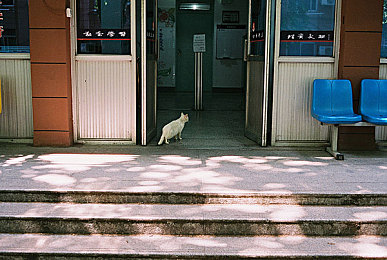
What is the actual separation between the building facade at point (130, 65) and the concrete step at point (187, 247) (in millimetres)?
2764

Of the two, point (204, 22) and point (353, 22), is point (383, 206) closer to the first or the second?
point (353, 22)

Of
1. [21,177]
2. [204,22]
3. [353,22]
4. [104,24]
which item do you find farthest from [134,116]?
[204,22]

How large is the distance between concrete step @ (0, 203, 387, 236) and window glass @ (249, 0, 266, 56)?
121 inches

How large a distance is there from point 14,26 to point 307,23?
4089mm

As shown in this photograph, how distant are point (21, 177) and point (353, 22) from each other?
4.65m

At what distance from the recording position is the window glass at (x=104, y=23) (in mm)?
6711

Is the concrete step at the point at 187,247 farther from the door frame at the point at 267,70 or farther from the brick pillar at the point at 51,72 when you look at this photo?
the door frame at the point at 267,70

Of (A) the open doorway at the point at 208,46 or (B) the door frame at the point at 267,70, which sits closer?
(B) the door frame at the point at 267,70

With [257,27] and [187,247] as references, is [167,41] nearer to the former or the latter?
[257,27]

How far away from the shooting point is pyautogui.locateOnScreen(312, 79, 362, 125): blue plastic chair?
21.6ft

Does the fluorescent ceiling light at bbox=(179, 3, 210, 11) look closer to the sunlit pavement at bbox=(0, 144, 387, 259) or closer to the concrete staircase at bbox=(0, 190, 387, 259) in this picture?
the sunlit pavement at bbox=(0, 144, 387, 259)

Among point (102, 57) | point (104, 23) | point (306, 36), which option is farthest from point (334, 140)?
point (104, 23)

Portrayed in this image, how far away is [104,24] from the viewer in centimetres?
671

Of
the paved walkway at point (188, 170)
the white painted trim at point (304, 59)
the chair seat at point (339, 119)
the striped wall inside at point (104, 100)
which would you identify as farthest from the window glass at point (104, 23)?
the chair seat at point (339, 119)
